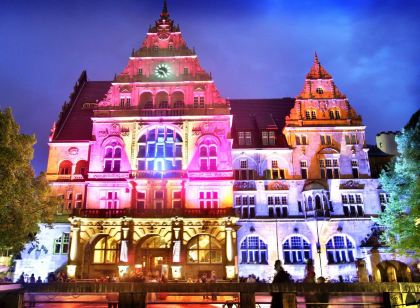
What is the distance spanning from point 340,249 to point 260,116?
58.8 feet

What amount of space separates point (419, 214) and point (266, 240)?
15435 mm

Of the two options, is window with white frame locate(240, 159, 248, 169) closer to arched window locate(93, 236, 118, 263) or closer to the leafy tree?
the leafy tree

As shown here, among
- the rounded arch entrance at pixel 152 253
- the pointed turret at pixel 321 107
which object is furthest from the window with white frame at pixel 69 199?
the pointed turret at pixel 321 107

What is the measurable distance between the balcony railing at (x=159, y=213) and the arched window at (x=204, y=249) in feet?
9.23

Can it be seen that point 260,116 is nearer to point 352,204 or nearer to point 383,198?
point 352,204

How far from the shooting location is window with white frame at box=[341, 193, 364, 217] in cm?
4041

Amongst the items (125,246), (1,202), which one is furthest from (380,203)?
(1,202)

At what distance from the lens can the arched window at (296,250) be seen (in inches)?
1533

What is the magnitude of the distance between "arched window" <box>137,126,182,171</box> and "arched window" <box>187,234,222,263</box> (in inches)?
296

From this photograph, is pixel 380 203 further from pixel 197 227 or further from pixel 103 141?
pixel 103 141

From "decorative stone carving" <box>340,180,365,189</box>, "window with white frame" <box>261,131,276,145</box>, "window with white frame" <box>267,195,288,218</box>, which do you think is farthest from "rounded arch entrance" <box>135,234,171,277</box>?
"decorative stone carving" <box>340,180,365,189</box>

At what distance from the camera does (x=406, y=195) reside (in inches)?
1216

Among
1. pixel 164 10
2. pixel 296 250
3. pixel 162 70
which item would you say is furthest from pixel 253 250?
pixel 164 10

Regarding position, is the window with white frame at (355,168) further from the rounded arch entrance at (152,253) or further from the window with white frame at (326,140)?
the rounded arch entrance at (152,253)
